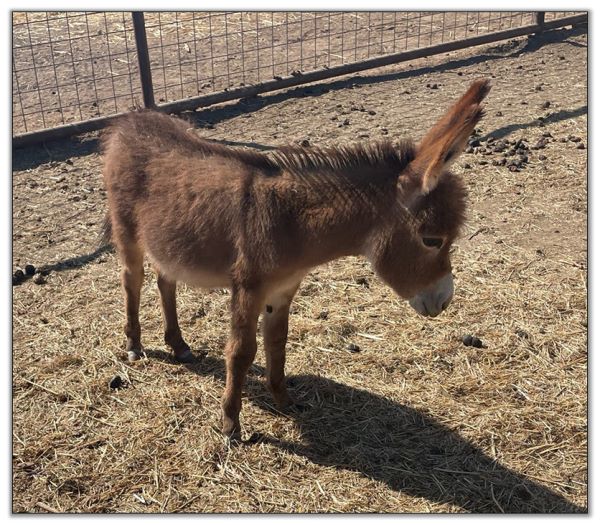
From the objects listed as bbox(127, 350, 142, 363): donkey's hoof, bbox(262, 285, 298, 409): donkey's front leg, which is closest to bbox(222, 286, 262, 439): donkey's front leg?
bbox(262, 285, 298, 409): donkey's front leg

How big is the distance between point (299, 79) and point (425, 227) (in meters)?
6.54

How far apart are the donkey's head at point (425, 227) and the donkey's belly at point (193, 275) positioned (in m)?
0.85

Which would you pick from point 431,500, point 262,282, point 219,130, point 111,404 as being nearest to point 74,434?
point 111,404

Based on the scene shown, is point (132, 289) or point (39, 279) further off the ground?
point (132, 289)

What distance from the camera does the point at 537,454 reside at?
4.30 meters

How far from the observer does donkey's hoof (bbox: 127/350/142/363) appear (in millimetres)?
5113

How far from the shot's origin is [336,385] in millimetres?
4891

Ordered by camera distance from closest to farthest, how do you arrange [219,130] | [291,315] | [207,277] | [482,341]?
[207,277]
[482,341]
[291,315]
[219,130]

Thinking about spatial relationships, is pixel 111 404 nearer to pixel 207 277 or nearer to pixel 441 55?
pixel 207 277

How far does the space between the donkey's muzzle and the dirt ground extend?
2.74ft

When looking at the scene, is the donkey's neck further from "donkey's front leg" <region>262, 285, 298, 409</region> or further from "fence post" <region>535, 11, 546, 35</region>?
"fence post" <region>535, 11, 546, 35</region>

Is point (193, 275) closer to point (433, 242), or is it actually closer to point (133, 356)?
point (133, 356)

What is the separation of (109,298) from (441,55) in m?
7.44

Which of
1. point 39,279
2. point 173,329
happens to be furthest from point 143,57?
point 173,329
